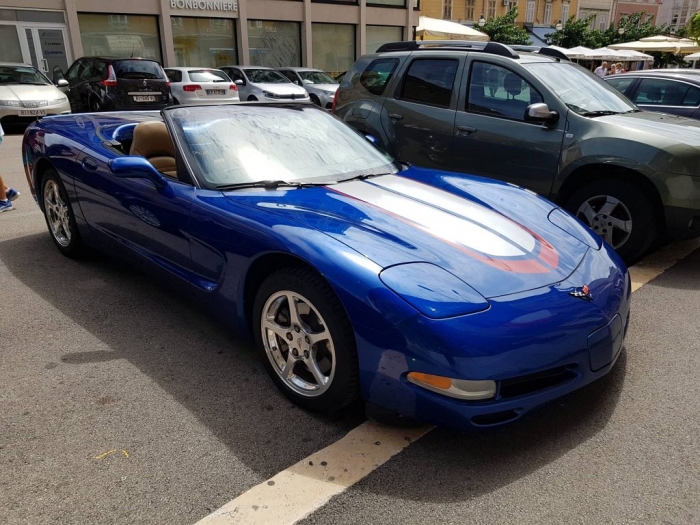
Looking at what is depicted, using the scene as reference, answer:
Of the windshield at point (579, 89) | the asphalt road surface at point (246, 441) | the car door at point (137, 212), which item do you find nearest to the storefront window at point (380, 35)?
the windshield at point (579, 89)

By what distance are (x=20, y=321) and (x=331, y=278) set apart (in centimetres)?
229

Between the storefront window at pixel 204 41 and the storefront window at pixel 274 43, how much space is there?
0.91m

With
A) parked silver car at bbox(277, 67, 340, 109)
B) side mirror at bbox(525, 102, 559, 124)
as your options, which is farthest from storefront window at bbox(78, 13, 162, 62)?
side mirror at bbox(525, 102, 559, 124)

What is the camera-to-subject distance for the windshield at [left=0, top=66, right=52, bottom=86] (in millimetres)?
13094

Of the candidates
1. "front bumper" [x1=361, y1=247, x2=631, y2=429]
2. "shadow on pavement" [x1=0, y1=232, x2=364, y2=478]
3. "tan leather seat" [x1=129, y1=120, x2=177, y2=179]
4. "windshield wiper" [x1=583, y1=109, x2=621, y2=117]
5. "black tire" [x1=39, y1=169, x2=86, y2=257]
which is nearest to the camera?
"front bumper" [x1=361, y1=247, x2=631, y2=429]

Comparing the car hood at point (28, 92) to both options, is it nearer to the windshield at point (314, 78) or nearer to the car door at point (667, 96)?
the windshield at point (314, 78)

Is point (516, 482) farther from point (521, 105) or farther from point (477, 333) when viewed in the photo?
point (521, 105)

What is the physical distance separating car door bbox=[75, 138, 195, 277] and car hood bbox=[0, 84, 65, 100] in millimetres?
10192

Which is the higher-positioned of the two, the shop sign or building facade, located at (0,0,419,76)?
the shop sign

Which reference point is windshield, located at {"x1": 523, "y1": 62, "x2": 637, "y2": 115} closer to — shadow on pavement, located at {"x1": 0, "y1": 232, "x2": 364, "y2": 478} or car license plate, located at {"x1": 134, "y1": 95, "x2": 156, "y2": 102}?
shadow on pavement, located at {"x1": 0, "y1": 232, "x2": 364, "y2": 478}

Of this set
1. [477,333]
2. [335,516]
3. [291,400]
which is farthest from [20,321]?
[477,333]

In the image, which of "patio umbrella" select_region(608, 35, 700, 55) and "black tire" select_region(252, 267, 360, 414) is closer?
"black tire" select_region(252, 267, 360, 414)

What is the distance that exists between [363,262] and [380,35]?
27.1 metres

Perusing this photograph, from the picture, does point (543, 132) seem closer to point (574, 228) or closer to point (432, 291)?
point (574, 228)
